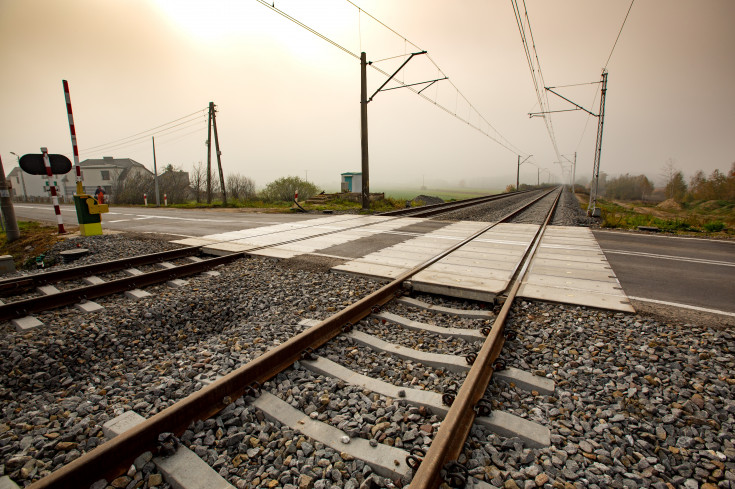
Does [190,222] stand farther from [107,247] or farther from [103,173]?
[103,173]

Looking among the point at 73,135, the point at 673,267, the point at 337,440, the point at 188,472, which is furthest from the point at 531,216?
the point at 73,135

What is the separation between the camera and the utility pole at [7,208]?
862cm

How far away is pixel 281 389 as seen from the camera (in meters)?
2.37

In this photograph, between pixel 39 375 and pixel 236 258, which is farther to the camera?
pixel 236 258

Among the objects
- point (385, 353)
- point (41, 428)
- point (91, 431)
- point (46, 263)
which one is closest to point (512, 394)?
point (385, 353)

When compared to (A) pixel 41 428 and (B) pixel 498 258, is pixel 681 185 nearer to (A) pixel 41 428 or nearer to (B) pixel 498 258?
(B) pixel 498 258

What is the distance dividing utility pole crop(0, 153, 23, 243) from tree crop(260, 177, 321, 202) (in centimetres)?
2285

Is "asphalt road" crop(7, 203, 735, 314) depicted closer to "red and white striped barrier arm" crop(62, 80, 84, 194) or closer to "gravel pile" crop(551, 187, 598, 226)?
"red and white striped barrier arm" crop(62, 80, 84, 194)

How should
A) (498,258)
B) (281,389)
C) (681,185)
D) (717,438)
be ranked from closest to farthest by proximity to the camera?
(717,438), (281,389), (498,258), (681,185)

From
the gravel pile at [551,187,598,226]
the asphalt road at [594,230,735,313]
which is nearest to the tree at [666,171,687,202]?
the gravel pile at [551,187,598,226]

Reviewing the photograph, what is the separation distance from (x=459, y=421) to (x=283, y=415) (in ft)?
3.56

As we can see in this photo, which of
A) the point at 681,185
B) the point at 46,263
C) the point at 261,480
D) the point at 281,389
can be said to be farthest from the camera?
the point at 681,185

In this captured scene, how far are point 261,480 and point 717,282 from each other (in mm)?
6793

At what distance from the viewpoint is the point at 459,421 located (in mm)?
1902
